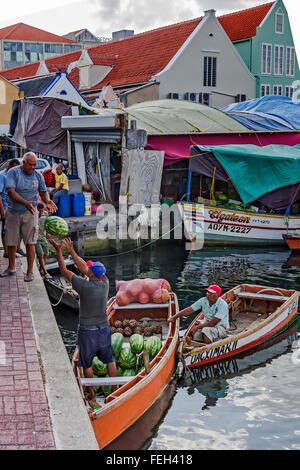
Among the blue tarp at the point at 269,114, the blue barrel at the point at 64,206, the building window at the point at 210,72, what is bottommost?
the blue barrel at the point at 64,206

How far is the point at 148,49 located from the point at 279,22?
1078 cm

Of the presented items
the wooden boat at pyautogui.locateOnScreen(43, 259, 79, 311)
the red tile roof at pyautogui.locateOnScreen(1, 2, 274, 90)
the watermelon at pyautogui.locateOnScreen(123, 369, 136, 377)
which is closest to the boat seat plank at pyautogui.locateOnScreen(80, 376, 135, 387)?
the watermelon at pyautogui.locateOnScreen(123, 369, 136, 377)

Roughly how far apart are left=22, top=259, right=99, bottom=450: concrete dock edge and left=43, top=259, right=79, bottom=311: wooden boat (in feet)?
14.0

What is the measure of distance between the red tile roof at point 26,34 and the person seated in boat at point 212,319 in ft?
213

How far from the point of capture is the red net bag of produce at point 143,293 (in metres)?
11.6

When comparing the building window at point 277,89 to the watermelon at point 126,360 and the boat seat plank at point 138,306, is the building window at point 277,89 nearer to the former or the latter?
the boat seat plank at point 138,306

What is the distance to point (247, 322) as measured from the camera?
1277cm

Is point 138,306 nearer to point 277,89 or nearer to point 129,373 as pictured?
point 129,373

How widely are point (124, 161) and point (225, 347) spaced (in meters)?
11.0

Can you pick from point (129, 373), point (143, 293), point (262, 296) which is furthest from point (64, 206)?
point (129, 373)

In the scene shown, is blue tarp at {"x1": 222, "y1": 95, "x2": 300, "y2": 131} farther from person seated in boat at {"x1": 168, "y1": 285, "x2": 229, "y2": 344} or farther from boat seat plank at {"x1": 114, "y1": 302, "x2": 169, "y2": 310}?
person seated in boat at {"x1": 168, "y1": 285, "x2": 229, "y2": 344}

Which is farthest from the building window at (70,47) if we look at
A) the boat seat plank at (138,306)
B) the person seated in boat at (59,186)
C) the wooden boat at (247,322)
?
the boat seat plank at (138,306)

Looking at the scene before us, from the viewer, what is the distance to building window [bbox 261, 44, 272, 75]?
41906mm
